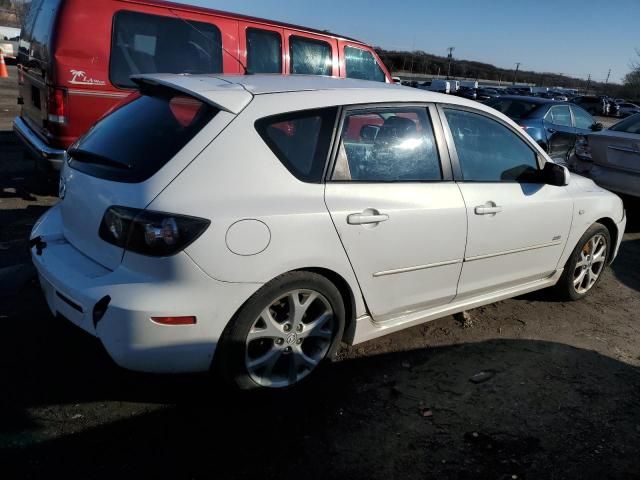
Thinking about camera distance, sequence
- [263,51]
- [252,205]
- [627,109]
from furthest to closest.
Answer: [627,109], [263,51], [252,205]

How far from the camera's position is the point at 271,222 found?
2.51 meters

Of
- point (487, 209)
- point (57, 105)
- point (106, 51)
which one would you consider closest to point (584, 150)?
point (487, 209)

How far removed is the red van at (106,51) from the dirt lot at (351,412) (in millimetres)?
2310

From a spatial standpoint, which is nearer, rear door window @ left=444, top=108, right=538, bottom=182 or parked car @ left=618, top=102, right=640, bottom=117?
rear door window @ left=444, top=108, right=538, bottom=182

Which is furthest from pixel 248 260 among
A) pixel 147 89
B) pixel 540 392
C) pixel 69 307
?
pixel 540 392

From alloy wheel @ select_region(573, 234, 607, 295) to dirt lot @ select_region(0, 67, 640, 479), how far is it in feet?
2.44

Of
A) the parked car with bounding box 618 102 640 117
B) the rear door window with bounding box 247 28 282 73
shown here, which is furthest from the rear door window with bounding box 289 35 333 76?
the parked car with bounding box 618 102 640 117

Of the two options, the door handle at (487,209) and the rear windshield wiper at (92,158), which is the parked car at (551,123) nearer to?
the door handle at (487,209)

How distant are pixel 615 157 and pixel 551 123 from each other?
3385 millimetres

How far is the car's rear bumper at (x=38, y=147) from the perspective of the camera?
17.3 ft

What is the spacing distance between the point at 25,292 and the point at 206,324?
2.02m

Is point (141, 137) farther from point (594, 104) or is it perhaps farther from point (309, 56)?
point (594, 104)

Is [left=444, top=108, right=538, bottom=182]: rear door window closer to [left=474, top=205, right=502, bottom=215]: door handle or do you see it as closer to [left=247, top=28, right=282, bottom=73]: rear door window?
[left=474, top=205, right=502, bottom=215]: door handle

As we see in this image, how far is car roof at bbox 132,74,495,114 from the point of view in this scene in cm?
269
